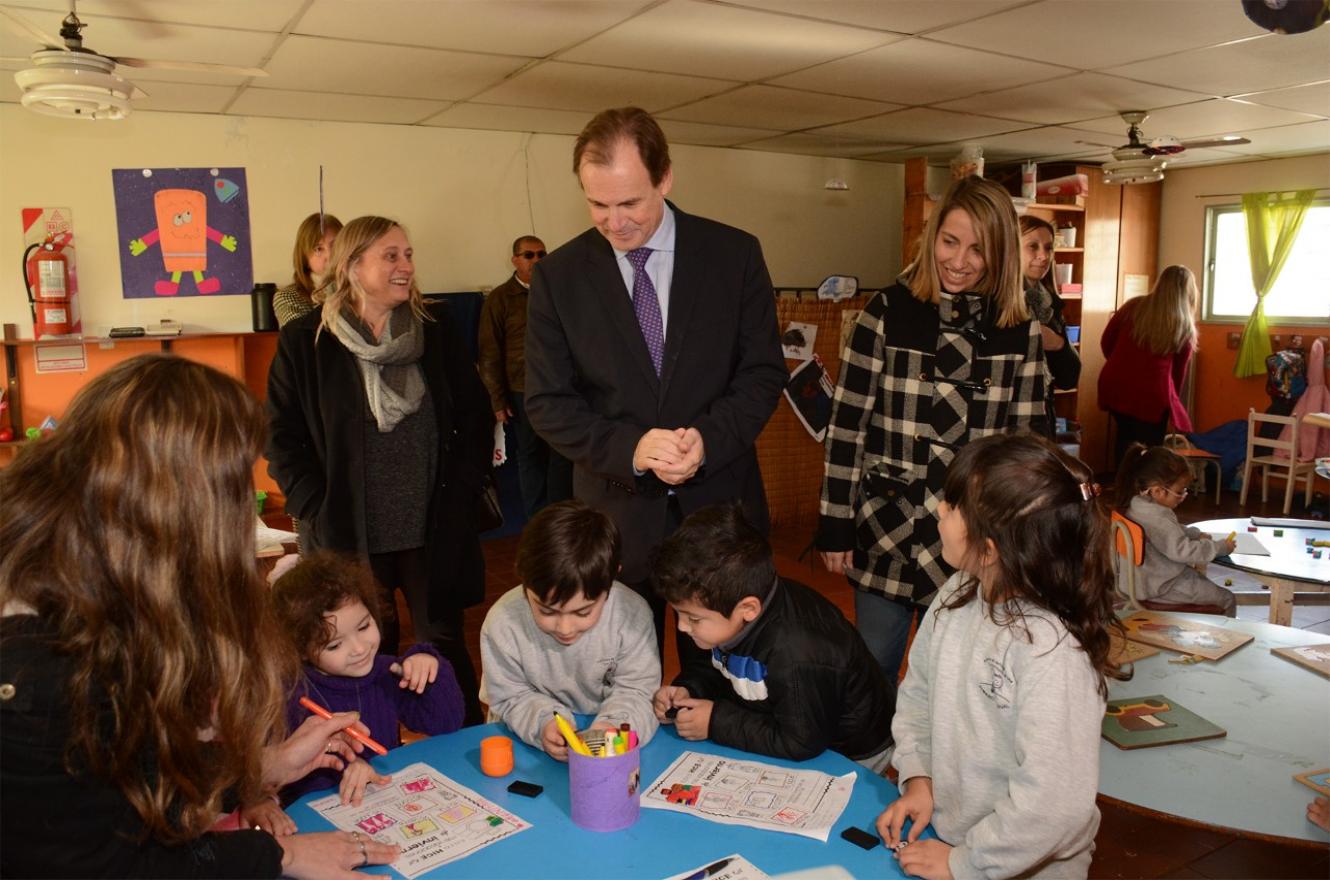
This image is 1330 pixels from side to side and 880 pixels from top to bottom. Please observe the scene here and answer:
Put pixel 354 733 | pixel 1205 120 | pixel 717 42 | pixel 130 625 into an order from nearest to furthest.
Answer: pixel 130 625 < pixel 354 733 < pixel 717 42 < pixel 1205 120

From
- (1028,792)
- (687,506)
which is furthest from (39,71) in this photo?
(1028,792)

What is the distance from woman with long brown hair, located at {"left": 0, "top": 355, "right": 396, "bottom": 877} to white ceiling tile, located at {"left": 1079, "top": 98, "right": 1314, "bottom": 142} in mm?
5568

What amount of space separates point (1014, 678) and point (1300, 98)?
5060 mm

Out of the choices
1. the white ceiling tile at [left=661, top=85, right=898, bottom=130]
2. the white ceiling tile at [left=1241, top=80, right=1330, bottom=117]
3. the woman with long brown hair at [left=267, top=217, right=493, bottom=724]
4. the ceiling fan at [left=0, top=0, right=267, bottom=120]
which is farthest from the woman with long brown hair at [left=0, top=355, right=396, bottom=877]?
the white ceiling tile at [left=1241, top=80, right=1330, bottom=117]

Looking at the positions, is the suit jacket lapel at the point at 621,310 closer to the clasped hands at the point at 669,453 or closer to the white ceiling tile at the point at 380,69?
the clasped hands at the point at 669,453

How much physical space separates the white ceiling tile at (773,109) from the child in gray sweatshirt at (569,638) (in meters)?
3.49

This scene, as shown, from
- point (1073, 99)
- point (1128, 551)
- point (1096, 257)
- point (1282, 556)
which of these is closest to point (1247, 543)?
point (1282, 556)

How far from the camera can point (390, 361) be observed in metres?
2.46

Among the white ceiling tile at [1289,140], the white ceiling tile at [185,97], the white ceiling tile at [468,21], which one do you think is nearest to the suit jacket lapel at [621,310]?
the white ceiling tile at [468,21]

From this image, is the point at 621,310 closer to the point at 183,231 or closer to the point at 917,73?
the point at 917,73

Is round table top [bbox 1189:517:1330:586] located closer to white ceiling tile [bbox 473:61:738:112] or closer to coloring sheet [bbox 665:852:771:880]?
coloring sheet [bbox 665:852:771:880]

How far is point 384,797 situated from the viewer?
147 cm

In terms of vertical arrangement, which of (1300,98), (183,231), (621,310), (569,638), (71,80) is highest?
(1300,98)

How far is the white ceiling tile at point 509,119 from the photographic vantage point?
5156mm
